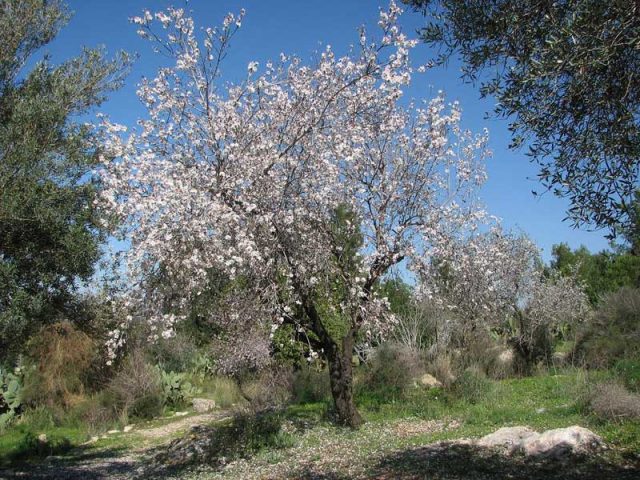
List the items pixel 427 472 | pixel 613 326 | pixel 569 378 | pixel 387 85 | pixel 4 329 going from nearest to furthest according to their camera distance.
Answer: pixel 4 329, pixel 427 472, pixel 387 85, pixel 569 378, pixel 613 326

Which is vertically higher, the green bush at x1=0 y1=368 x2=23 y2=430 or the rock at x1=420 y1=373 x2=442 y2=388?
the green bush at x1=0 y1=368 x2=23 y2=430

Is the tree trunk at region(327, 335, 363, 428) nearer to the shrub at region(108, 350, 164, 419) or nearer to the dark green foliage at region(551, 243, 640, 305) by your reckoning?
the shrub at region(108, 350, 164, 419)

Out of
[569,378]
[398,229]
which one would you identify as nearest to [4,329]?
[398,229]

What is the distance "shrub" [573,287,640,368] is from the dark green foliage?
14593 millimetres

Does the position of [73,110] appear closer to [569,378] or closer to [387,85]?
[387,85]

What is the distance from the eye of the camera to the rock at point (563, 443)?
8.06 m

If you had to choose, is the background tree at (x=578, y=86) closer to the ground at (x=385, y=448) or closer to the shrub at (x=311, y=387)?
the ground at (x=385, y=448)

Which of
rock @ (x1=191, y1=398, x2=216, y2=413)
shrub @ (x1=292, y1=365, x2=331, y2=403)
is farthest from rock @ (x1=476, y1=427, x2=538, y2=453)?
rock @ (x1=191, y1=398, x2=216, y2=413)

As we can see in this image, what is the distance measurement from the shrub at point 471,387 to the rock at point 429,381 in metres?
2.06

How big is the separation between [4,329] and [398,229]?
6775mm

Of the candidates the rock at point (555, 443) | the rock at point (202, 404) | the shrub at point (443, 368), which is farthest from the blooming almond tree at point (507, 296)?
the rock at point (202, 404)

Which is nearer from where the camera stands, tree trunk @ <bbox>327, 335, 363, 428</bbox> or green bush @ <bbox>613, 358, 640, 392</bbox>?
green bush @ <bbox>613, 358, 640, 392</bbox>

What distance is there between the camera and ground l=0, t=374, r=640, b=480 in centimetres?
788

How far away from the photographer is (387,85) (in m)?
10.3
